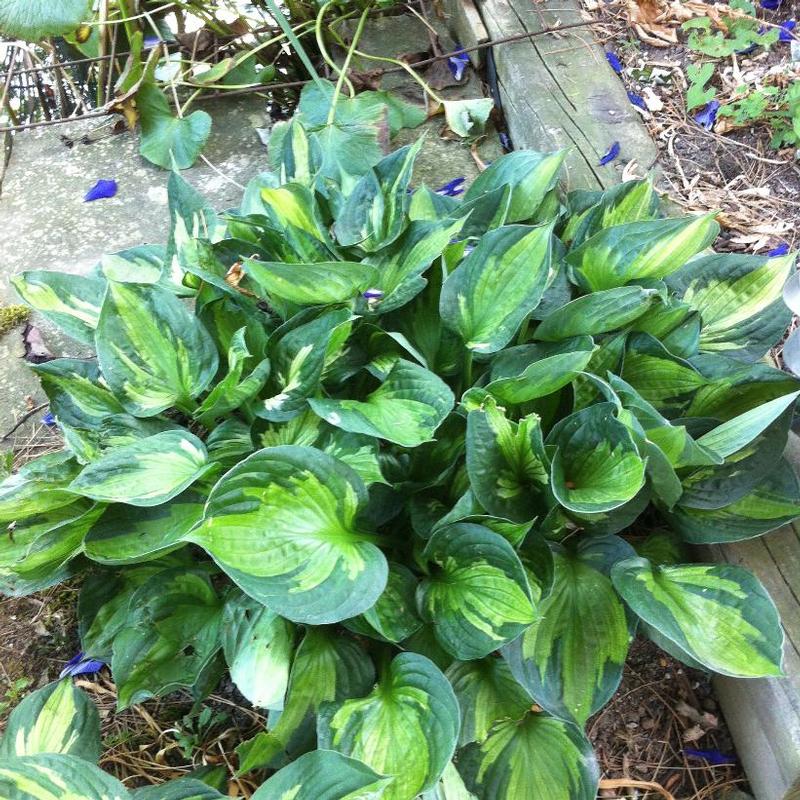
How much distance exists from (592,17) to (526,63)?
0.41 meters

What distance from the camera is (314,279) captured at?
1.15 m

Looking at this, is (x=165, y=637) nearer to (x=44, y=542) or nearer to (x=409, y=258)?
(x=44, y=542)

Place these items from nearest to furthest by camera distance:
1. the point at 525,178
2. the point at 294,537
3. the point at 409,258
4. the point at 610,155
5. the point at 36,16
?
the point at 294,537 → the point at 409,258 → the point at 525,178 → the point at 36,16 → the point at 610,155

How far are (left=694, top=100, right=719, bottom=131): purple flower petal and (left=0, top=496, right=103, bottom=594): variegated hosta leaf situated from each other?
6.13 feet

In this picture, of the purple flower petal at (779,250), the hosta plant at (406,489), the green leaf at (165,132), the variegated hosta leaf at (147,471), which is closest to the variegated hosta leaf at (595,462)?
the hosta plant at (406,489)

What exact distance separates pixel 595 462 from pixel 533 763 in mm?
452

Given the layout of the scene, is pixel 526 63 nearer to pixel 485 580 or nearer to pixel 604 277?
pixel 604 277

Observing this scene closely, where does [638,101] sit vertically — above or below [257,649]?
above

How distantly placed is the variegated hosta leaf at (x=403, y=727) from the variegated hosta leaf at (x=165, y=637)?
24 centimetres

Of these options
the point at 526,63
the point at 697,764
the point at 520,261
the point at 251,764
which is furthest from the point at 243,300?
the point at 526,63

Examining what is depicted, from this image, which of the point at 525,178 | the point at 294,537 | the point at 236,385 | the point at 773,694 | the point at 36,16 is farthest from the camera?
the point at 36,16

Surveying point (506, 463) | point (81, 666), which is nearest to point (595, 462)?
point (506, 463)

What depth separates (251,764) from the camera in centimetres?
102

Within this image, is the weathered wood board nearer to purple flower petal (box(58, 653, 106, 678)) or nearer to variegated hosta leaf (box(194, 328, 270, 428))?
variegated hosta leaf (box(194, 328, 270, 428))
